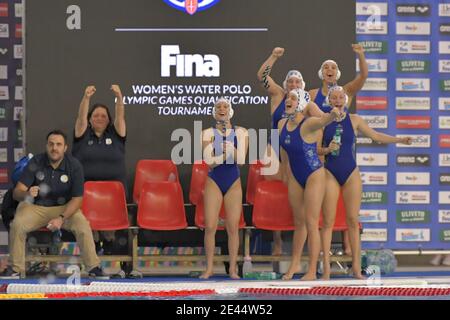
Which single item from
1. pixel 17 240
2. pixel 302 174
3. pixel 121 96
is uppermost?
pixel 121 96

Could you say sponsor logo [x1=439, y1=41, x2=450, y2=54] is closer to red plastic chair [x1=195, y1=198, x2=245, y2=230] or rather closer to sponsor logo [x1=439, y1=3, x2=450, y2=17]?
sponsor logo [x1=439, y1=3, x2=450, y2=17]

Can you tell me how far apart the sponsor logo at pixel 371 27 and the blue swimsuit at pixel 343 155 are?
2.35 m

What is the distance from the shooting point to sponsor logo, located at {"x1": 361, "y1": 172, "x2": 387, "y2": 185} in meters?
12.4

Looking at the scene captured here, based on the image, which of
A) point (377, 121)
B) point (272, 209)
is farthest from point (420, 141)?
point (272, 209)

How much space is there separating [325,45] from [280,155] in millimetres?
1480

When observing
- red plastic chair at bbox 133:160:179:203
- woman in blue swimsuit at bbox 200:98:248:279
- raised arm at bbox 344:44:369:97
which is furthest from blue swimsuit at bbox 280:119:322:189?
red plastic chair at bbox 133:160:179:203

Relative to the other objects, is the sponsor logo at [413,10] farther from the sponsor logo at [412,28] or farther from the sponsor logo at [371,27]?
the sponsor logo at [371,27]

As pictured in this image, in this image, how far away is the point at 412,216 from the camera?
1238cm

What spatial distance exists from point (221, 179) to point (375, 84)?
3054 mm

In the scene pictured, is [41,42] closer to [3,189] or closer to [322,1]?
[3,189]

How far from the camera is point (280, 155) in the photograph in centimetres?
1068

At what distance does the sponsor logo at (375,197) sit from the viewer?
40.6 feet
